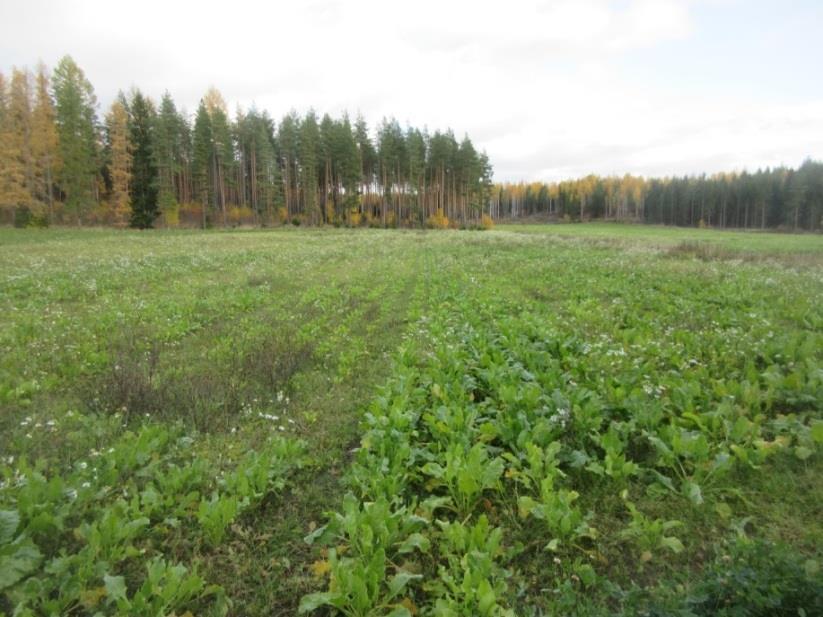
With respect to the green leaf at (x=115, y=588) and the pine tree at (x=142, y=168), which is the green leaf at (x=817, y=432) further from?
the pine tree at (x=142, y=168)

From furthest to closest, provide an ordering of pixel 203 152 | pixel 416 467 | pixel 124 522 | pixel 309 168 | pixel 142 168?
pixel 309 168, pixel 203 152, pixel 142 168, pixel 416 467, pixel 124 522

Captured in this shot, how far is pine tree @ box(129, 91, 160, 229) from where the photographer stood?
54.7 m

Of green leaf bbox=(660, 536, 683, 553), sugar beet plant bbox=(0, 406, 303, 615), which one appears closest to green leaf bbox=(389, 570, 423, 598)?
sugar beet plant bbox=(0, 406, 303, 615)

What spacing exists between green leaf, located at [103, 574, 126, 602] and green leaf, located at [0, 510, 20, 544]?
104 cm

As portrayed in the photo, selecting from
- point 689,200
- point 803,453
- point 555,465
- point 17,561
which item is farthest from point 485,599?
point 689,200

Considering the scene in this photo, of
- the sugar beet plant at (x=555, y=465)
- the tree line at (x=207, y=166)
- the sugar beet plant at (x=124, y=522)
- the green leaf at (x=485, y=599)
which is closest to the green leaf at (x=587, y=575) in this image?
the sugar beet plant at (x=555, y=465)

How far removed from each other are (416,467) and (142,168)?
6552 centimetres

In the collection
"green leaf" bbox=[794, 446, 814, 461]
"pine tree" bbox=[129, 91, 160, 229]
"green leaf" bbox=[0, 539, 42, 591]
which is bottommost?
"green leaf" bbox=[0, 539, 42, 591]

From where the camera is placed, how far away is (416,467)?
4.70m

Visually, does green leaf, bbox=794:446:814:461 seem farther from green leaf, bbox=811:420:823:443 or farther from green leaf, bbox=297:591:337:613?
green leaf, bbox=297:591:337:613

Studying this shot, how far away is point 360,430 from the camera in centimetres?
583

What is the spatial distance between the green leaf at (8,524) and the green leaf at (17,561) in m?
0.18

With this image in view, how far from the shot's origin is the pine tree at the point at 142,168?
5469 cm

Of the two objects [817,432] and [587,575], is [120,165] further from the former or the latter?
[817,432]
